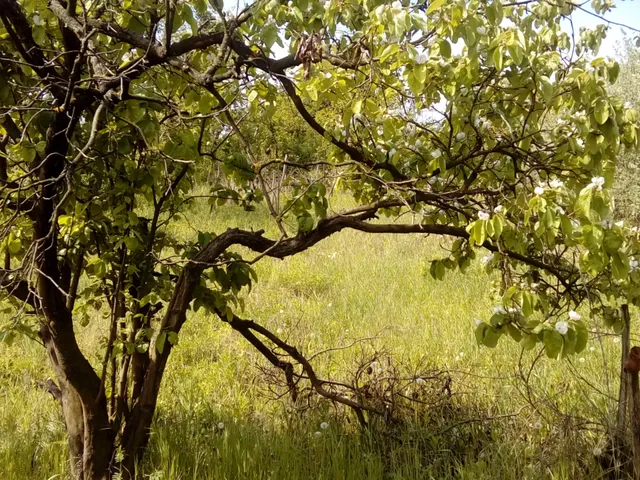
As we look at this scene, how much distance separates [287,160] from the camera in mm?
2275

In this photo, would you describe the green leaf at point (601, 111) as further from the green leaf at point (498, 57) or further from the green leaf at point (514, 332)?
the green leaf at point (514, 332)

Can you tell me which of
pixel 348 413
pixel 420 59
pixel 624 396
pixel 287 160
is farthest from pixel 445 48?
pixel 348 413

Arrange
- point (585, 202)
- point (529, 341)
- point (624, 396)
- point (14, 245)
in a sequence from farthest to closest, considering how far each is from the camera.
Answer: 1. point (624, 396)
2. point (14, 245)
3. point (529, 341)
4. point (585, 202)

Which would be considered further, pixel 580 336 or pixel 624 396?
pixel 624 396

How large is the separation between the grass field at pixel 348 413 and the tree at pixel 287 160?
35 cm

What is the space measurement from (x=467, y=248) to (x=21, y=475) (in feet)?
7.83

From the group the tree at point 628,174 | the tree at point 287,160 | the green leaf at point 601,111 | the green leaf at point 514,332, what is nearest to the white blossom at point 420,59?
the tree at point 287,160

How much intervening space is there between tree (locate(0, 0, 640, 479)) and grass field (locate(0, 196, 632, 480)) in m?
0.35

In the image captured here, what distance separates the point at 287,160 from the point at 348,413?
5.88 ft

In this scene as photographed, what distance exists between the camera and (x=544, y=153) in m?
2.14

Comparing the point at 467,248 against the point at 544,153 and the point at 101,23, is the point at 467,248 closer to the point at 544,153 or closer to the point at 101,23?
the point at 544,153

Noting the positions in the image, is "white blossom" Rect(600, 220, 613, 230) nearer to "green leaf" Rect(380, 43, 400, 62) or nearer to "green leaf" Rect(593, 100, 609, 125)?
"green leaf" Rect(593, 100, 609, 125)

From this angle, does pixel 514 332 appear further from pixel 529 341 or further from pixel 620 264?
pixel 620 264

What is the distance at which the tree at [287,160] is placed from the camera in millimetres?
1505
